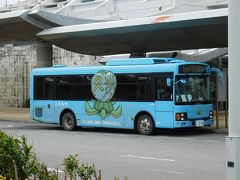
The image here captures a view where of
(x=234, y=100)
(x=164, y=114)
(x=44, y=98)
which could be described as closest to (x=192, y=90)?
(x=164, y=114)

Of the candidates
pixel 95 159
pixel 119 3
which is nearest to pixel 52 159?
pixel 95 159

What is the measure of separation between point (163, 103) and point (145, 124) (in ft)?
3.91

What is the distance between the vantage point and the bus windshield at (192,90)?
19.3 m

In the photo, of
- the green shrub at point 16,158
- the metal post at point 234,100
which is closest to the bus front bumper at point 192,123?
the green shrub at point 16,158

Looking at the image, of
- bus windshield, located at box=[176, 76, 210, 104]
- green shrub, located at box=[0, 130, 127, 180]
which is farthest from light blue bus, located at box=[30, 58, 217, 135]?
green shrub, located at box=[0, 130, 127, 180]

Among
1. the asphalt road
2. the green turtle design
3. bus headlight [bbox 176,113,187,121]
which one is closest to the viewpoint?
the asphalt road

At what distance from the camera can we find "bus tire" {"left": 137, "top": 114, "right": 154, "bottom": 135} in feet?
65.0

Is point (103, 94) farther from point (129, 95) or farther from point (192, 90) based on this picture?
point (192, 90)

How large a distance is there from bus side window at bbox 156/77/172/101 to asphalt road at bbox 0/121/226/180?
1456 mm

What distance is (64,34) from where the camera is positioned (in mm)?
27719

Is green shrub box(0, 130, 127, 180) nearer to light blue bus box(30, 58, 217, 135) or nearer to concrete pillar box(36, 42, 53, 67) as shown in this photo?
light blue bus box(30, 58, 217, 135)

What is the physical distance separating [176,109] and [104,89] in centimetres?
357

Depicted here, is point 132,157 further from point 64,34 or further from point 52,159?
point 64,34

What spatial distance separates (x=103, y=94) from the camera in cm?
2144
